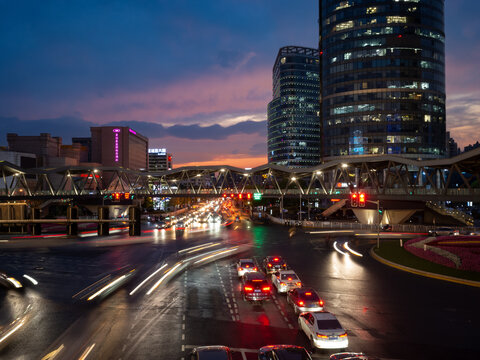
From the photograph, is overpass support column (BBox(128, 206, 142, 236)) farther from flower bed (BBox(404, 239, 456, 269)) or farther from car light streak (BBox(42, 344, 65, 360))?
flower bed (BBox(404, 239, 456, 269))

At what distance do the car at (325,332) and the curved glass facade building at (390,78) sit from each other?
348 ft

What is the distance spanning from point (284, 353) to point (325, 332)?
3369mm

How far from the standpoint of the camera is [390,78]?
11362cm

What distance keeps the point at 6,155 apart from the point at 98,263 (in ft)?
377

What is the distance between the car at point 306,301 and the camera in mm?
20250

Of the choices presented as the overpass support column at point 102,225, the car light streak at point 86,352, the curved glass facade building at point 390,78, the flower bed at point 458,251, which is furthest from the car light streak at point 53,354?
the curved glass facade building at point 390,78

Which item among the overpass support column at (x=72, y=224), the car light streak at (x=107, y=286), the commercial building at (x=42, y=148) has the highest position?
the commercial building at (x=42, y=148)

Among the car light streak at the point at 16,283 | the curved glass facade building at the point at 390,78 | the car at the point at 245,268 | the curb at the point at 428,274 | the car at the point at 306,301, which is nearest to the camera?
the car at the point at 306,301

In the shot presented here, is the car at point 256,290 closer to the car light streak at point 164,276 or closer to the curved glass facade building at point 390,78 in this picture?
the car light streak at point 164,276

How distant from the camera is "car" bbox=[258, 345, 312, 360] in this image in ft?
43.1

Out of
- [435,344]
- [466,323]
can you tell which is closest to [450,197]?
[466,323]

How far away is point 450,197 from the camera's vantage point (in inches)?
2071

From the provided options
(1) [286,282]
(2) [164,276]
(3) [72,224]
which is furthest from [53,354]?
(3) [72,224]

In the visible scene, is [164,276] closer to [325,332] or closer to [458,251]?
[325,332]
